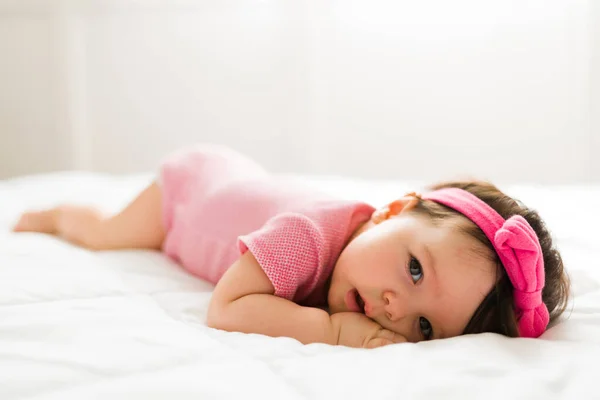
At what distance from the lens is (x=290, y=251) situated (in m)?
0.98

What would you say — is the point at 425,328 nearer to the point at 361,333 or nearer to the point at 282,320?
the point at 361,333

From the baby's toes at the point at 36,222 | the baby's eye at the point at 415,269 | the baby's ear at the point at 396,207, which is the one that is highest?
the baby's ear at the point at 396,207

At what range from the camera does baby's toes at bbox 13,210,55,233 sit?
149cm

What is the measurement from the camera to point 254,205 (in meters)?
1.26

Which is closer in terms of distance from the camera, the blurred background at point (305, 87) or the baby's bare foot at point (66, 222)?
the baby's bare foot at point (66, 222)

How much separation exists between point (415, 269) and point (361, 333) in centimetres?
12

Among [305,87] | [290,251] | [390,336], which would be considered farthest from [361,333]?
[305,87]

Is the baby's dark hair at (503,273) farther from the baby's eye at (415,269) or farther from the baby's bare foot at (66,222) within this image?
the baby's bare foot at (66,222)

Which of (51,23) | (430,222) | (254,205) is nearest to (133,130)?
(51,23)

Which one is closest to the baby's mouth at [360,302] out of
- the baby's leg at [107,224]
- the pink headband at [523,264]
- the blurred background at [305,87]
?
the pink headband at [523,264]

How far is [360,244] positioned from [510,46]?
218 cm

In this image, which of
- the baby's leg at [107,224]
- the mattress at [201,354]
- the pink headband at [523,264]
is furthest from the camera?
the baby's leg at [107,224]

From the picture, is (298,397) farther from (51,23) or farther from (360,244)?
(51,23)

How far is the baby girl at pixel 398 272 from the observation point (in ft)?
2.85
